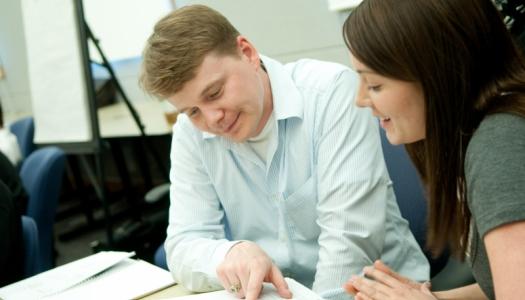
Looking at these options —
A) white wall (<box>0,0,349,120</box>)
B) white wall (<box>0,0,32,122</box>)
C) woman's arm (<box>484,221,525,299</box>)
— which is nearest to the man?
woman's arm (<box>484,221,525,299</box>)

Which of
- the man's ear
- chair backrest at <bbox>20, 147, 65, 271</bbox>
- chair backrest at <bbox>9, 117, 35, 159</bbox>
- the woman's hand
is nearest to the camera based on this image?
the woman's hand

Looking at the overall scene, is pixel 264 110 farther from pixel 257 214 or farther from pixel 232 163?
pixel 257 214

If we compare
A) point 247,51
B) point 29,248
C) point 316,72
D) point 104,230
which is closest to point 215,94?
point 247,51

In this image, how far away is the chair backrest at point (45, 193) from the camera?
2.05m

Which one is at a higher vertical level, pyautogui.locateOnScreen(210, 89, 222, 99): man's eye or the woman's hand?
pyautogui.locateOnScreen(210, 89, 222, 99): man's eye

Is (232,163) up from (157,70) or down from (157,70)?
down

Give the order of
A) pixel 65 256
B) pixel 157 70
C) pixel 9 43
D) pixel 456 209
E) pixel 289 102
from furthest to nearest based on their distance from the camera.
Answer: pixel 9 43 < pixel 65 256 < pixel 289 102 < pixel 157 70 < pixel 456 209

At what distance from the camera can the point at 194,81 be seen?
110 centimetres

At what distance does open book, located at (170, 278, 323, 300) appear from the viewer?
943 millimetres

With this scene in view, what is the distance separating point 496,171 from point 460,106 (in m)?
0.16

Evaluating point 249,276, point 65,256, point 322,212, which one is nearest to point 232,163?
point 322,212

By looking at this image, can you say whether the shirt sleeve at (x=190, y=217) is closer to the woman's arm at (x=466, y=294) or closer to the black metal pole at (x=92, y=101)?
the woman's arm at (x=466, y=294)

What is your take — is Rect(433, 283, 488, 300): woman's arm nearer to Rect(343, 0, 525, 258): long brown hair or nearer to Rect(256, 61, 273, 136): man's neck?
Rect(343, 0, 525, 258): long brown hair

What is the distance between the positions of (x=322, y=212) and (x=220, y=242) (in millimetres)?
239
